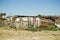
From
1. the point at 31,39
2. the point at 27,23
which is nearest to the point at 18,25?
the point at 27,23

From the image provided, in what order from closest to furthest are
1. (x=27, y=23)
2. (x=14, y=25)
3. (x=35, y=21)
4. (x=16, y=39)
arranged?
(x=16, y=39) < (x=14, y=25) < (x=27, y=23) < (x=35, y=21)

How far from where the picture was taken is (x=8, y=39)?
1309cm

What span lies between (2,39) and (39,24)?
564 inches

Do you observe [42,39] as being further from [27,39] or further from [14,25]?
[14,25]

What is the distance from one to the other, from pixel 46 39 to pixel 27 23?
13.4 m

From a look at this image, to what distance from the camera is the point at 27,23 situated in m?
26.6

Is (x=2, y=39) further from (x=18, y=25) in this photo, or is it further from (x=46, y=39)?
(x=18, y=25)

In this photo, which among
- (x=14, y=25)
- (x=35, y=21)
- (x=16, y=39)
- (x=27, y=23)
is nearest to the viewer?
(x=16, y=39)

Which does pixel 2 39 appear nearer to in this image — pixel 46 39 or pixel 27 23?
pixel 46 39

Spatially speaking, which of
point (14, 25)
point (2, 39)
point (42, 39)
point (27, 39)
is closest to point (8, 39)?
point (2, 39)

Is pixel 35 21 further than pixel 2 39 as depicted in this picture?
Yes

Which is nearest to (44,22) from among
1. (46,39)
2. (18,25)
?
(18,25)

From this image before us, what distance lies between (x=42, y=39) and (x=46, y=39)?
366 millimetres

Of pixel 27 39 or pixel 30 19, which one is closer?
pixel 27 39
